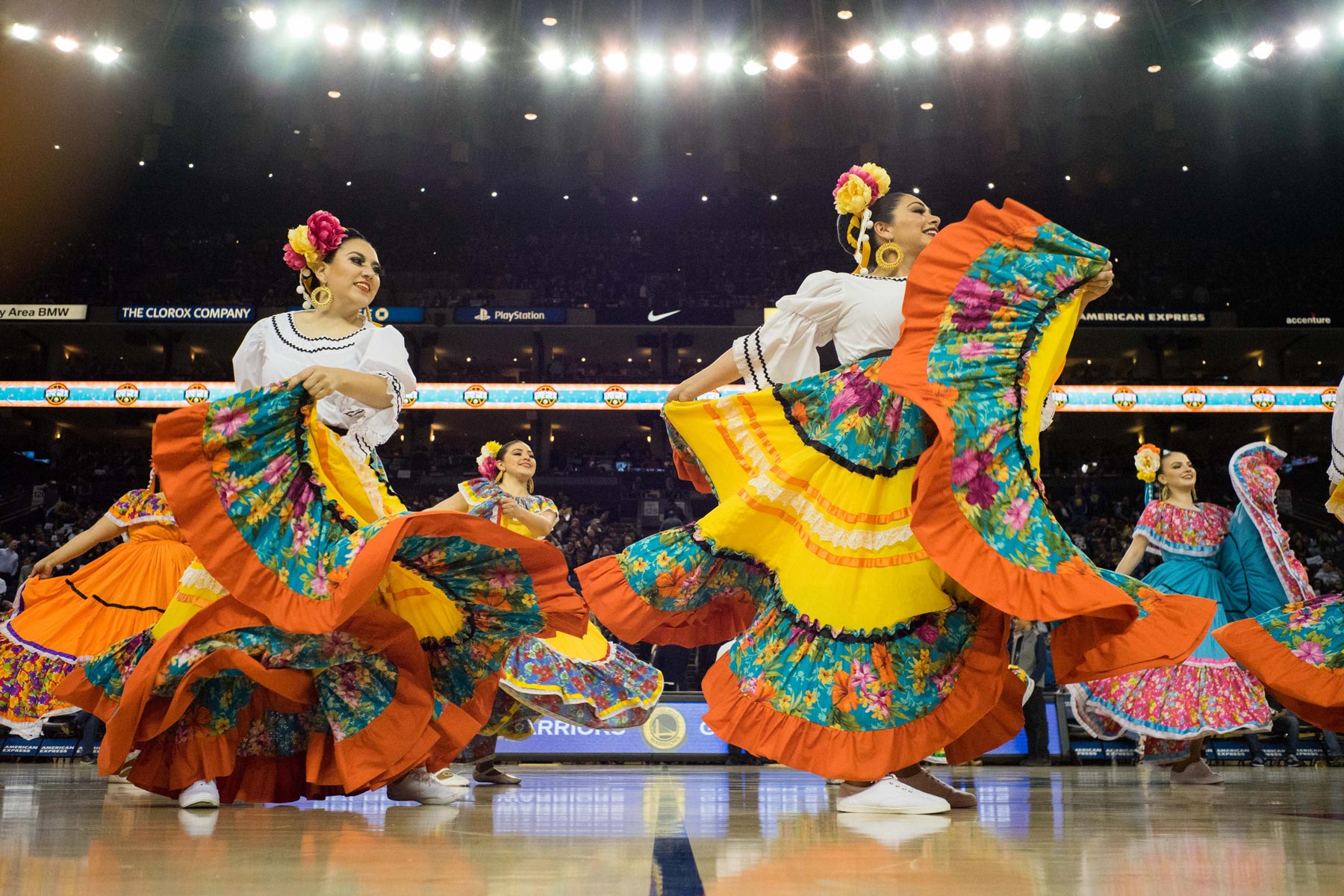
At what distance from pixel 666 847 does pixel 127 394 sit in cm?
1745

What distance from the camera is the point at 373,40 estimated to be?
477 inches

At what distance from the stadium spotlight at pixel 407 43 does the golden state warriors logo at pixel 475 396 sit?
567 cm

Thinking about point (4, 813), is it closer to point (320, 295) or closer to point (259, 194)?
point (320, 295)

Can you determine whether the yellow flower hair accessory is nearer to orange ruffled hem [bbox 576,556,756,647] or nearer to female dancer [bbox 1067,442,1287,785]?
female dancer [bbox 1067,442,1287,785]

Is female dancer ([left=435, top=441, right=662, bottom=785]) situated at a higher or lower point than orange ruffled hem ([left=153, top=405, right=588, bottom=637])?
lower

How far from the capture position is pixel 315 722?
8.89ft

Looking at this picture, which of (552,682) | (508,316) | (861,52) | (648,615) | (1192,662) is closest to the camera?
(648,615)

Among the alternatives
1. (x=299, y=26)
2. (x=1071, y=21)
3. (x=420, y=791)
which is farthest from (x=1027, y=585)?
(x=299, y=26)

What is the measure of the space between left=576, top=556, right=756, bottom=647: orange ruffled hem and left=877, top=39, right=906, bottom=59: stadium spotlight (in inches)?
428

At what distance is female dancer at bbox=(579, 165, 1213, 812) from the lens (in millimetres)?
2215

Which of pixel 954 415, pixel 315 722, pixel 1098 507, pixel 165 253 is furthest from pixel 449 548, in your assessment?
pixel 165 253

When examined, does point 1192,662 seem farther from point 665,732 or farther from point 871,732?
point 665,732

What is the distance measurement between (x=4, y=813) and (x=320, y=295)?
1494 mm

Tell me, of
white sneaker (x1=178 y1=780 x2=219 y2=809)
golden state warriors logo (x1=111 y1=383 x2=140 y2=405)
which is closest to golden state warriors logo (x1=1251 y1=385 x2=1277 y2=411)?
golden state warriors logo (x1=111 y1=383 x2=140 y2=405)
